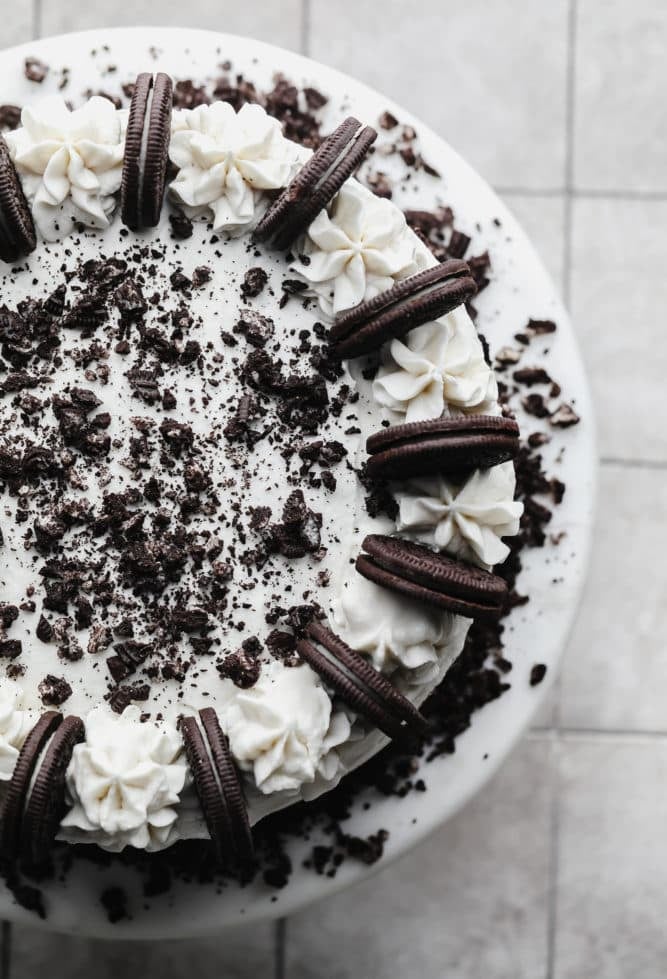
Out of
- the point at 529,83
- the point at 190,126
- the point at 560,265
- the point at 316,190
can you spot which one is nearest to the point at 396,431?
the point at 316,190

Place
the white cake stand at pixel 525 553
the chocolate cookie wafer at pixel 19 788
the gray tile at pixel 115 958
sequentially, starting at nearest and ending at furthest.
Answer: the chocolate cookie wafer at pixel 19 788, the white cake stand at pixel 525 553, the gray tile at pixel 115 958

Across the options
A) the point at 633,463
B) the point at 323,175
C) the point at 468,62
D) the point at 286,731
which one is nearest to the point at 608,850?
the point at 633,463

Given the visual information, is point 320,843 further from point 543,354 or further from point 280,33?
point 280,33

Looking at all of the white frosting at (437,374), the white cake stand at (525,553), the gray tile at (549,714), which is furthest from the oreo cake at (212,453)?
the gray tile at (549,714)

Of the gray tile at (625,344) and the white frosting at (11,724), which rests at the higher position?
the gray tile at (625,344)

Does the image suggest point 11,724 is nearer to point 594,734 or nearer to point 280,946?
point 280,946

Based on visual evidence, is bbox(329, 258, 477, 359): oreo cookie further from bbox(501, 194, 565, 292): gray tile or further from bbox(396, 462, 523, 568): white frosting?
bbox(501, 194, 565, 292): gray tile

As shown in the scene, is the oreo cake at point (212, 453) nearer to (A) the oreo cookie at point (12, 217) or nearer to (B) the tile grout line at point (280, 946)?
(A) the oreo cookie at point (12, 217)

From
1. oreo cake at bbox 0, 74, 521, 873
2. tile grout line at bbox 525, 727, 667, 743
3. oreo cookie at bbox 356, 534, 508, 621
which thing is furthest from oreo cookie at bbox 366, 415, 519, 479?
tile grout line at bbox 525, 727, 667, 743
